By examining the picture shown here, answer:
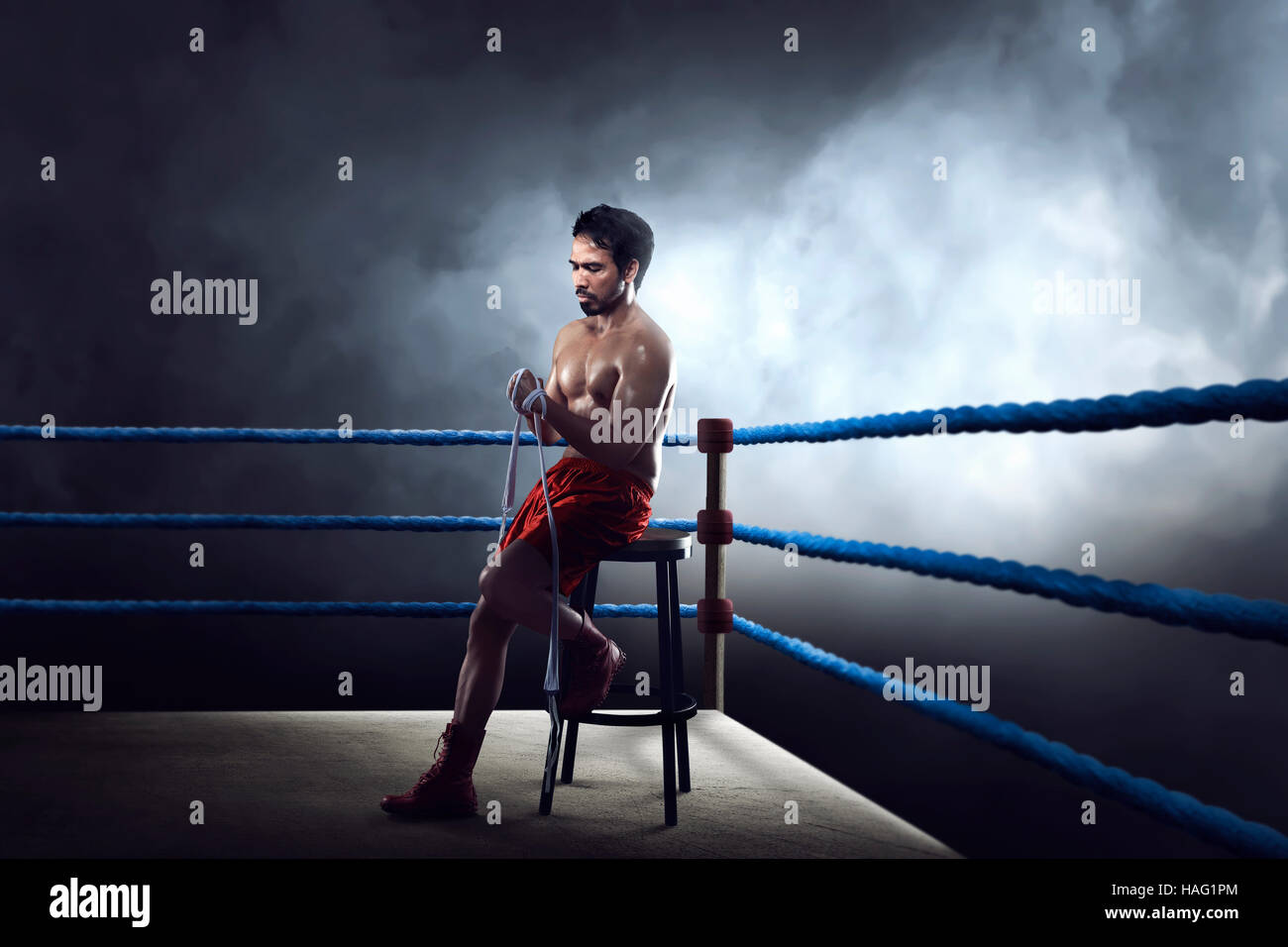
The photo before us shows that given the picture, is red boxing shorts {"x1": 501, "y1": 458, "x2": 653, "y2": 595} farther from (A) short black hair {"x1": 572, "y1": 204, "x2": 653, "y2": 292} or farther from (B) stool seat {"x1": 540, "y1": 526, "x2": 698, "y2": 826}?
(A) short black hair {"x1": 572, "y1": 204, "x2": 653, "y2": 292}

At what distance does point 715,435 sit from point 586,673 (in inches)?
39.6

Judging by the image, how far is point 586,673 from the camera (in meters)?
1.98

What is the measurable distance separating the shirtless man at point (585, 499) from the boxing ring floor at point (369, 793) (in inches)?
7.8

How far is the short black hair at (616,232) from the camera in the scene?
197 cm

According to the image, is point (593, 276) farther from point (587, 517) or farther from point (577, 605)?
point (577, 605)

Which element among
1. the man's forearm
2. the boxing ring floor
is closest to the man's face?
the man's forearm

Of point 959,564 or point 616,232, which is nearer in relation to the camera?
point 959,564

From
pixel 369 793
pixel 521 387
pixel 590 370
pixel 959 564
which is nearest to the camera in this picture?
pixel 959 564

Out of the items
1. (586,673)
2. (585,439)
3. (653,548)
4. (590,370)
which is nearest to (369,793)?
(586,673)

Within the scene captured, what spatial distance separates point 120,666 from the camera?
4680mm

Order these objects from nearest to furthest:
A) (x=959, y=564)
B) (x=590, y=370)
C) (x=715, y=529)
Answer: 1. (x=959, y=564)
2. (x=590, y=370)
3. (x=715, y=529)

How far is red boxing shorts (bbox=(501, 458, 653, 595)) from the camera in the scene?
191cm

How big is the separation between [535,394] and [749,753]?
1211 millimetres
